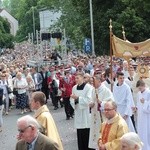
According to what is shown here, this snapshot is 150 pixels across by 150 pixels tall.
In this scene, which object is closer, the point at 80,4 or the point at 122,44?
the point at 122,44

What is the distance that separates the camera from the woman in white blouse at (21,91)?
1947 centimetres

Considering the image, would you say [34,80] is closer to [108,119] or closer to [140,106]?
[140,106]

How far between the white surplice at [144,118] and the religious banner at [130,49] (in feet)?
9.84

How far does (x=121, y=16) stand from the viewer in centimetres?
3503

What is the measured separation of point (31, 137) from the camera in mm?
6191

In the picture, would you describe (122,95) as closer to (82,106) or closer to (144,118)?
(144,118)

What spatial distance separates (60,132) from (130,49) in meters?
3.03

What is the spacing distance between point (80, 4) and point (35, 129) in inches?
1352

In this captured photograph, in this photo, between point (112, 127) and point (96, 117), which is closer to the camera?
point (112, 127)

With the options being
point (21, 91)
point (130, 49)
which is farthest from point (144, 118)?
point (21, 91)

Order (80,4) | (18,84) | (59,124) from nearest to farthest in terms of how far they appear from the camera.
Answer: (59,124)
(18,84)
(80,4)

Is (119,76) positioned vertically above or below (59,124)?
above

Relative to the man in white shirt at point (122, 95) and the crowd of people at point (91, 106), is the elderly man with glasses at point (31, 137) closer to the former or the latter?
the crowd of people at point (91, 106)

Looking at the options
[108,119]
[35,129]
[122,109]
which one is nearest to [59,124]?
[122,109]
